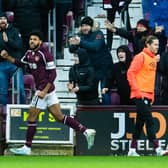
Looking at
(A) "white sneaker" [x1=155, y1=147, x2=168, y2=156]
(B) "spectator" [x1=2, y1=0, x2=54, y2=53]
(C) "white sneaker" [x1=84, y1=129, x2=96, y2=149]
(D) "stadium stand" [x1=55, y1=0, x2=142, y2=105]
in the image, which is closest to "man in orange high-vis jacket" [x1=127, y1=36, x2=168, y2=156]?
(A) "white sneaker" [x1=155, y1=147, x2=168, y2=156]

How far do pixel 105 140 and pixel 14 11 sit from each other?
3273 millimetres

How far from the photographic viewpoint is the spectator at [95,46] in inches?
622

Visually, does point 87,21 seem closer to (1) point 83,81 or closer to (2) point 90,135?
(1) point 83,81

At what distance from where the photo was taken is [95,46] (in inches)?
621

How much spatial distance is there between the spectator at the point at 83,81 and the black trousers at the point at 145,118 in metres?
1.09

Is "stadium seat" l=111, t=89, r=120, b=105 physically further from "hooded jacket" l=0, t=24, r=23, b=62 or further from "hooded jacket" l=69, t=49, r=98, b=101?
"hooded jacket" l=0, t=24, r=23, b=62

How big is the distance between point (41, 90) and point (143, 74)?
1.67 metres

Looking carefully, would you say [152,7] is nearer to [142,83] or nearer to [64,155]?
[142,83]

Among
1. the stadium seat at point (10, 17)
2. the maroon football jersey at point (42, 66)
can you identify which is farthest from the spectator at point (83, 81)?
the stadium seat at point (10, 17)

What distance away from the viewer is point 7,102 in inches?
635

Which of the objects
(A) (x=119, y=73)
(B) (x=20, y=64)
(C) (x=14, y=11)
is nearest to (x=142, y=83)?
(A) (x=119, y=73)

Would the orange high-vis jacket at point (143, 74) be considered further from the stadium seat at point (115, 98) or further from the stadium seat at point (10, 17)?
the stadium seat at point (10, 17)

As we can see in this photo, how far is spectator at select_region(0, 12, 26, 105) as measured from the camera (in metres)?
15.9

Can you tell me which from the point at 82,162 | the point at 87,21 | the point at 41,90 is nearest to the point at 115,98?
the point at 87,21
